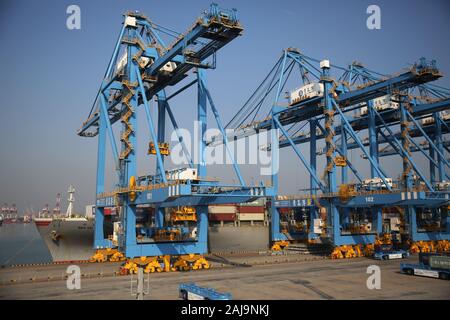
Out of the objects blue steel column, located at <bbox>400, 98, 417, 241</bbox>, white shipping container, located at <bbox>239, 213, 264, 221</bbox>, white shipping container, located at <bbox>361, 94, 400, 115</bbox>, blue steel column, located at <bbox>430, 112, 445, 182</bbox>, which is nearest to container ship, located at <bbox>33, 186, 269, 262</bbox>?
Result: white shipping container, located at <bbox>239, 213, 264, 221</bbox>

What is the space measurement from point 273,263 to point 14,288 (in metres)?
21.3

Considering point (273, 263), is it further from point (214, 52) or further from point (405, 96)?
point (405, 96)

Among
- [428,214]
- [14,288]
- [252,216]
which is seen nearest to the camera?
[14,288]

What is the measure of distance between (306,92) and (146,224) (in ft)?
79.2

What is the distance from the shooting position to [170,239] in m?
30.5

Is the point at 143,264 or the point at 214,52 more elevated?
the point at 214,52

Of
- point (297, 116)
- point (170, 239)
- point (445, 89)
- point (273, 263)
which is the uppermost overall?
point (445, 89)

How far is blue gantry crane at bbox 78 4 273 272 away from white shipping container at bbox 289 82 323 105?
595 inches

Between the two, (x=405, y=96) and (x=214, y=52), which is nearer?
(x=214, y=52)

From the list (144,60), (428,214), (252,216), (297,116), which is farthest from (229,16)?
(428,214)

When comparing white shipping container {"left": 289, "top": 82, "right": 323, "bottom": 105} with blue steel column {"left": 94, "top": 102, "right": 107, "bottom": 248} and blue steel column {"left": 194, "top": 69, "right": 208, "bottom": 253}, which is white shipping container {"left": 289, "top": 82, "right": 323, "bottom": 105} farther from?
blue steel column {"left": 94, "top": 102, "right": 107, "bottom": 248}

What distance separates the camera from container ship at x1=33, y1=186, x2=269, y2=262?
4009 centimetres

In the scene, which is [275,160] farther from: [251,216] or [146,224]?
[146,224]

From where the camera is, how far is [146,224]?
45.3 m
